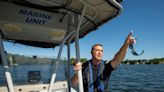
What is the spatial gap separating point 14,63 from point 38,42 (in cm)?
85

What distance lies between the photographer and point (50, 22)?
604 centimetres

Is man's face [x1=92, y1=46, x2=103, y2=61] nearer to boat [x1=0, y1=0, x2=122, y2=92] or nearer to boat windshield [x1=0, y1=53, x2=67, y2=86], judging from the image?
boat [x1=0, y1=0, x2=122, y2=92]

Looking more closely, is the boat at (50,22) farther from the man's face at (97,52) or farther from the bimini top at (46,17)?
the man's face at (97,52)

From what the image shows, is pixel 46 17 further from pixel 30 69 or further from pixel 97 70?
pixel 97 70

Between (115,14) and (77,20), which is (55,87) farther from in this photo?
(115,14)

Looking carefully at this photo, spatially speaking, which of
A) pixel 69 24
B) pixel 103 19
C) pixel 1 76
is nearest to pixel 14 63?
pixel 1 76

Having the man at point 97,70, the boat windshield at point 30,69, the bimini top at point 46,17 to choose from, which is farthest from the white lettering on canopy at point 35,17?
the man at point 97,70

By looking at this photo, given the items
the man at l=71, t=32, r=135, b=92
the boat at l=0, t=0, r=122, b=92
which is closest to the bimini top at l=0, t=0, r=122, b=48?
the boat at l=0, t=0, r=122, b=92

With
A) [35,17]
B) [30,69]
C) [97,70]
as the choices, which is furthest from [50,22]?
[97,70]

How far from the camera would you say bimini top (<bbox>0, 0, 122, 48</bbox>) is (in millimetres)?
5457

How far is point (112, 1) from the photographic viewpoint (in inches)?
198

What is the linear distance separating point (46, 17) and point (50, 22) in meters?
0.17

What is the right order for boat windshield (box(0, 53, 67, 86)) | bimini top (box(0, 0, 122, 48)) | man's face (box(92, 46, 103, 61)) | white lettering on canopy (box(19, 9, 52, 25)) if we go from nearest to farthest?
bimini top (box(0, 0, 122, 48)) < white lettering on canopy (box(19, 9, 52, 25)) < man's face (box(92, 46, 103, 61)) < boat windshield (box(0, 53, 67, 86))

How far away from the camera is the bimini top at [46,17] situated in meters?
5.46
